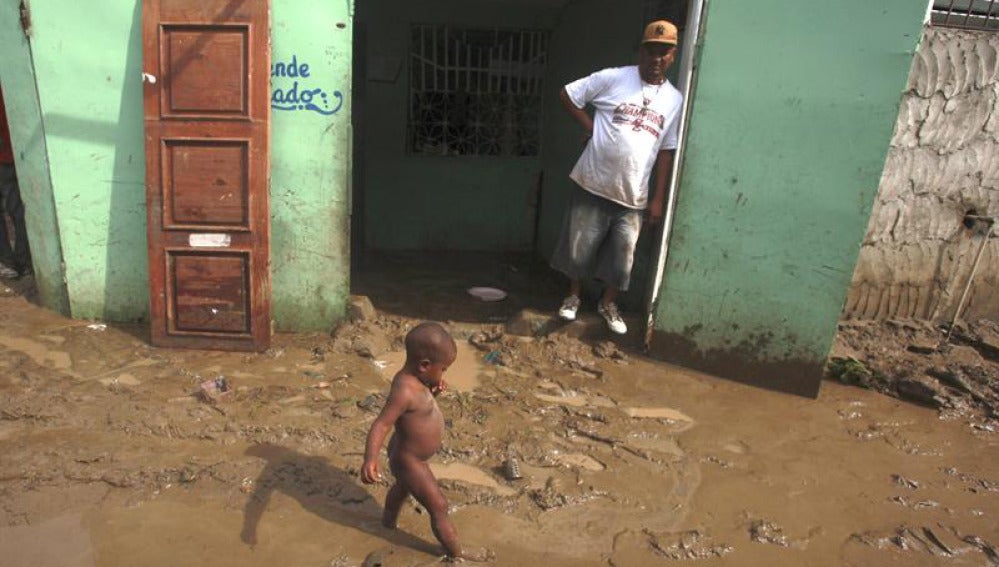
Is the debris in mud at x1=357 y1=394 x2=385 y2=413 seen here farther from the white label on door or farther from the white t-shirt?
the white t-shirt

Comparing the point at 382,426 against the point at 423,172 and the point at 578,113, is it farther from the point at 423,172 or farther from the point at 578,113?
the point at 423,172

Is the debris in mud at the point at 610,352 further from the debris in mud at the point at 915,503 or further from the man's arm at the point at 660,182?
the debris in mud at the point at 915,503

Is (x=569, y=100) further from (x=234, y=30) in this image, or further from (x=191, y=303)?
(x=191, y=303)

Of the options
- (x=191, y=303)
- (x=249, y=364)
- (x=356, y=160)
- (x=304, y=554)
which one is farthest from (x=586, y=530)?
(x=356, y=160)

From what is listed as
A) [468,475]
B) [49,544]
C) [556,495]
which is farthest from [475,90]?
[49,544]

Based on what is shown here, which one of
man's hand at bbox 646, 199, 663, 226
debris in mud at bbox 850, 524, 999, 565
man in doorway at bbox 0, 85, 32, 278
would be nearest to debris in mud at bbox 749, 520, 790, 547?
debris in mud at bbox 850, 524, 999, 565

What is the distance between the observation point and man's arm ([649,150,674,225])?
13.2 ft

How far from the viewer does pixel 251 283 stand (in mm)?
3943

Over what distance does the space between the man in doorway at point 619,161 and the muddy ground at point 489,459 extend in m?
0.57

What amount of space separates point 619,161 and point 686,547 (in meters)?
2.30

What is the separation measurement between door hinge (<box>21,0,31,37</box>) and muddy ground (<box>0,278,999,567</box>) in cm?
182

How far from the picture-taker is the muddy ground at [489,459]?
247cm

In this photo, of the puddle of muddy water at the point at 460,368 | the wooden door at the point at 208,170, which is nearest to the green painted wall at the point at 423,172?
the wooden door at the point at 208,170

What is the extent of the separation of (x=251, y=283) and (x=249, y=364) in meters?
0.51
